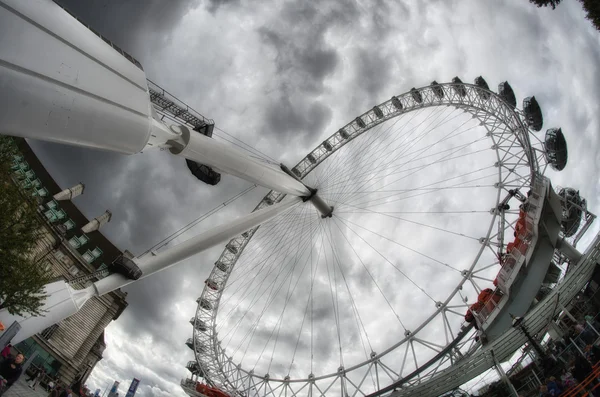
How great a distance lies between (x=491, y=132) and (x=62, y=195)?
57.7 meters

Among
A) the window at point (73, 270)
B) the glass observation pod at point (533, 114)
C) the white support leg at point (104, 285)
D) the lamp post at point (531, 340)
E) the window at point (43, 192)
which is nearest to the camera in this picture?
the white support leg at point (104, 285)

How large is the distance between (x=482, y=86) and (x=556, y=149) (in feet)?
35.7

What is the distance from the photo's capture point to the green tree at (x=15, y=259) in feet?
A: 45.6

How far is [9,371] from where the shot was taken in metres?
12.5

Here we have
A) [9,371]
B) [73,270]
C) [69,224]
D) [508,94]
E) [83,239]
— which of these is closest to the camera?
[9,371]

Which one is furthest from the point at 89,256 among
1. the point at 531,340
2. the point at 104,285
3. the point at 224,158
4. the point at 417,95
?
the point at 531,340

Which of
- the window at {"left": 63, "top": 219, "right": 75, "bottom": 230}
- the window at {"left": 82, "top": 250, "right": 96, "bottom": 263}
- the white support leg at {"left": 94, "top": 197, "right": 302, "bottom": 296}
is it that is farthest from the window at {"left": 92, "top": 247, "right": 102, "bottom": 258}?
the white support leg at {"left": 94, "top": 197, "right": 302, "bottom": 296}

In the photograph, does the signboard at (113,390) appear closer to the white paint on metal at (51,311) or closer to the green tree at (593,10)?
the white paint on metal at (51,311)

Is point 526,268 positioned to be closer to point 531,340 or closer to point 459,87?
point 531,340

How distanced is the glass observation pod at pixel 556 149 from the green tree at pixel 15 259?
34151mm

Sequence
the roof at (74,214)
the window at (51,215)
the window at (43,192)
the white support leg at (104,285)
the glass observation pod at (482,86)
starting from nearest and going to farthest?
the white support leg at (104,285) → the glass observation pod at (482,86) → the window at (51,215) → the window at (43,192) → the roof at (74,214)

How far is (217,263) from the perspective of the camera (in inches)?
1813

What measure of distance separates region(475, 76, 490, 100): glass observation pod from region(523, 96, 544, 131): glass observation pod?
4.41 metres

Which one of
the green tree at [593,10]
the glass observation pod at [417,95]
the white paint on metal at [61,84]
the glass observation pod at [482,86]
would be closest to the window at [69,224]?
the white paint on metal at [61,84]
